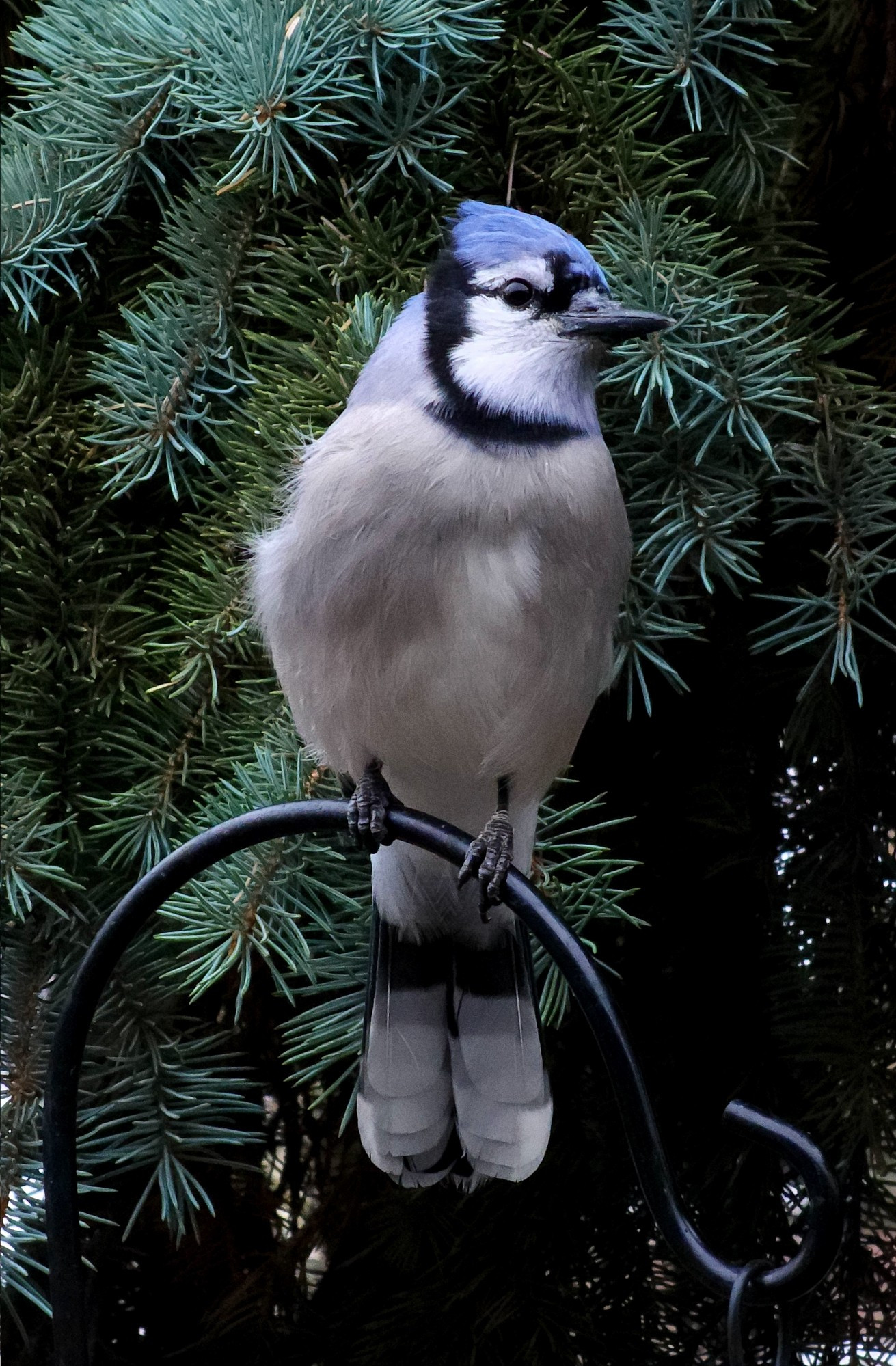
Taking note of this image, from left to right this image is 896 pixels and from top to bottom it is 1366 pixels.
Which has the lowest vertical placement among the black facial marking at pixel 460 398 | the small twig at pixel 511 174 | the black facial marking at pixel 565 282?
the black facial marking at pixel 460 398

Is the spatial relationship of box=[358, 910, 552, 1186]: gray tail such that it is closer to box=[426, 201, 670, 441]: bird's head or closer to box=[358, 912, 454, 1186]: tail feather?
box=[358, 912, 454, 1186]: tail feather

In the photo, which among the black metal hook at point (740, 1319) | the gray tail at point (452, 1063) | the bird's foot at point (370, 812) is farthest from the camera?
the gray tail at point (452, 1063)

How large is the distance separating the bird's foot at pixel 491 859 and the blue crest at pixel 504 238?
0.36m

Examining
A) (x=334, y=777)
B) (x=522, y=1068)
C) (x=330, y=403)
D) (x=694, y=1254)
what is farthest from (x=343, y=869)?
(x=694, y=1254)

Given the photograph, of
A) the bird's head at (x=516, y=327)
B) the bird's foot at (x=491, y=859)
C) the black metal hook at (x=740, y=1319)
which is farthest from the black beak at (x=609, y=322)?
the black metal hook at (x=740, y=1319)

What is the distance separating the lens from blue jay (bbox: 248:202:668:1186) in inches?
38.6

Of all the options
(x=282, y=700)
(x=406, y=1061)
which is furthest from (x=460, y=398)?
(x=406, y=1061)

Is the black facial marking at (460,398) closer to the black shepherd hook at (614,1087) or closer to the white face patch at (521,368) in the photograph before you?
the white face patch at (521,368)

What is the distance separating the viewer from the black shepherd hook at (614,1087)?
1.95ft

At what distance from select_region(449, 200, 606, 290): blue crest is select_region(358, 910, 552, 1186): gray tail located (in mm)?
434

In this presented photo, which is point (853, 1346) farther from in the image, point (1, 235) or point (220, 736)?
point (1, 235)

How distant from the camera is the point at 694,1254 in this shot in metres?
0.63

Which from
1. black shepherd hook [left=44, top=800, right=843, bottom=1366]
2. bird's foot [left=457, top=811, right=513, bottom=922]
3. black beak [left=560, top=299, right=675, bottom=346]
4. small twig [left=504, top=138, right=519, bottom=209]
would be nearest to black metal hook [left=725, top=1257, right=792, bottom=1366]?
black shepherd hook [left=44, top=800, right=843, bottom=1366]

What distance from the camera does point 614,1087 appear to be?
2.26 ft
